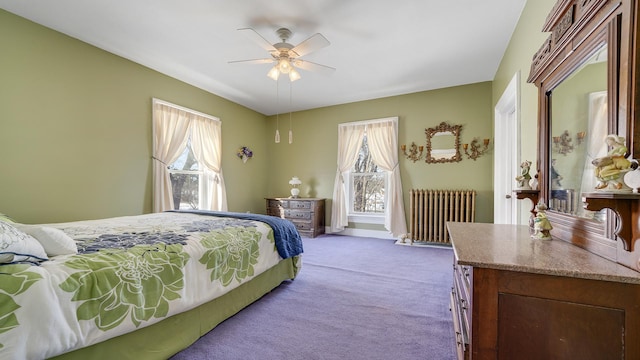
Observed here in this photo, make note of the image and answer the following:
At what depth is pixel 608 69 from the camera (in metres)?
0.97

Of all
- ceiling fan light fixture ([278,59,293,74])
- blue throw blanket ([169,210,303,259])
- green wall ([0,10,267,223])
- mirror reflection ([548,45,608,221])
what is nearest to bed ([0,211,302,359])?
blue throw blanket ([169,210,303,259])

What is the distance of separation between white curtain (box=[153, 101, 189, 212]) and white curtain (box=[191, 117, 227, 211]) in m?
0.33

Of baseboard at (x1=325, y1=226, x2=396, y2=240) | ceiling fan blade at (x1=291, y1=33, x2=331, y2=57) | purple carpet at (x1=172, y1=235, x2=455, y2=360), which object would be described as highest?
ceiling fan blade at (x1=291, y1=33, x2=331, y2=57)

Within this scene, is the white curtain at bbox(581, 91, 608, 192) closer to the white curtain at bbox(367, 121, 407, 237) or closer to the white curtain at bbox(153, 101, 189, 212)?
the white curtain at bbox(367, 121, 407, 237)

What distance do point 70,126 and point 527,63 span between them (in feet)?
14.9

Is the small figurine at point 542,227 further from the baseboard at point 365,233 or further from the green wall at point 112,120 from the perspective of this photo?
the baseboard at point 365,233

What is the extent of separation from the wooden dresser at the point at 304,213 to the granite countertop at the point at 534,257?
11.8ft

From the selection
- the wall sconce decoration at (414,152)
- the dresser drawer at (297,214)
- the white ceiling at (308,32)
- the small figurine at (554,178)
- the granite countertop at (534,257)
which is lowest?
the dresser drawer at (297,214)

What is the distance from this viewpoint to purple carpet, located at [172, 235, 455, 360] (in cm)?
161

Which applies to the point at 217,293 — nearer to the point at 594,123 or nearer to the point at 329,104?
the point at 594,123

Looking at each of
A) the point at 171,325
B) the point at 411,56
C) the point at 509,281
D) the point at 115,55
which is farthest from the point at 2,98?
the point at 411,56

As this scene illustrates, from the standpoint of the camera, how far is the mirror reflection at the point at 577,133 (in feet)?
3.39

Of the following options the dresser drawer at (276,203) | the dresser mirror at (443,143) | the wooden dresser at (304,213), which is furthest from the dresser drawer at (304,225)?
the dresser mirror at (443,143)

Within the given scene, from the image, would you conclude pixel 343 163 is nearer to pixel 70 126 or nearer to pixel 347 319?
pixel 347 319
